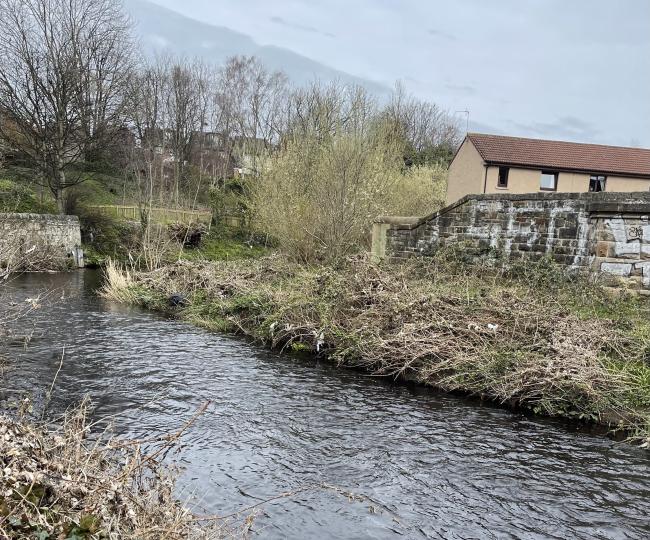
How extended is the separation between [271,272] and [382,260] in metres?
4.13

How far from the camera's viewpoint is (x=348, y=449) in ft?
22.0

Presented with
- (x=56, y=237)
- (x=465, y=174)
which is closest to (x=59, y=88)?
(x=56, y=237)

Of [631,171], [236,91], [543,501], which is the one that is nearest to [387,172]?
[543,501]

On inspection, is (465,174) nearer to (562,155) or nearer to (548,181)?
(548,181)

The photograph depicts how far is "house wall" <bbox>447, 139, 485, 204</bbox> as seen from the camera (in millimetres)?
33625

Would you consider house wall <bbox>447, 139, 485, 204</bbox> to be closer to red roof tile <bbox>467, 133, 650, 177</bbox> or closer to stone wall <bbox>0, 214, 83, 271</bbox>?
red roof tile <bbox>467, 133, 650, 177</bbox>

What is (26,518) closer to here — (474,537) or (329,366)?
(474,537)

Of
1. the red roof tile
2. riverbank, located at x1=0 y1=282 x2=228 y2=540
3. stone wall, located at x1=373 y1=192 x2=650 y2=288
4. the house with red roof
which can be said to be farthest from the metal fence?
riverbank, located at x1=0 y1=282 x2=228 y2=540

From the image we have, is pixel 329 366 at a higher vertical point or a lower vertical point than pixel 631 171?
lower

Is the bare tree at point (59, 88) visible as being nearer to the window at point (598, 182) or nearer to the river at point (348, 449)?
the river at point (348, 449)

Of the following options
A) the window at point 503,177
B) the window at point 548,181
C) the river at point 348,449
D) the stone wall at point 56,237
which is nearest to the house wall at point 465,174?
the window at point 503,177

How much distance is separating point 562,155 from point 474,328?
29976 millimetres

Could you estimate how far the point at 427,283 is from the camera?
12750 mm

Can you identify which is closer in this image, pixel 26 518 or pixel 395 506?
pixel 26 518
